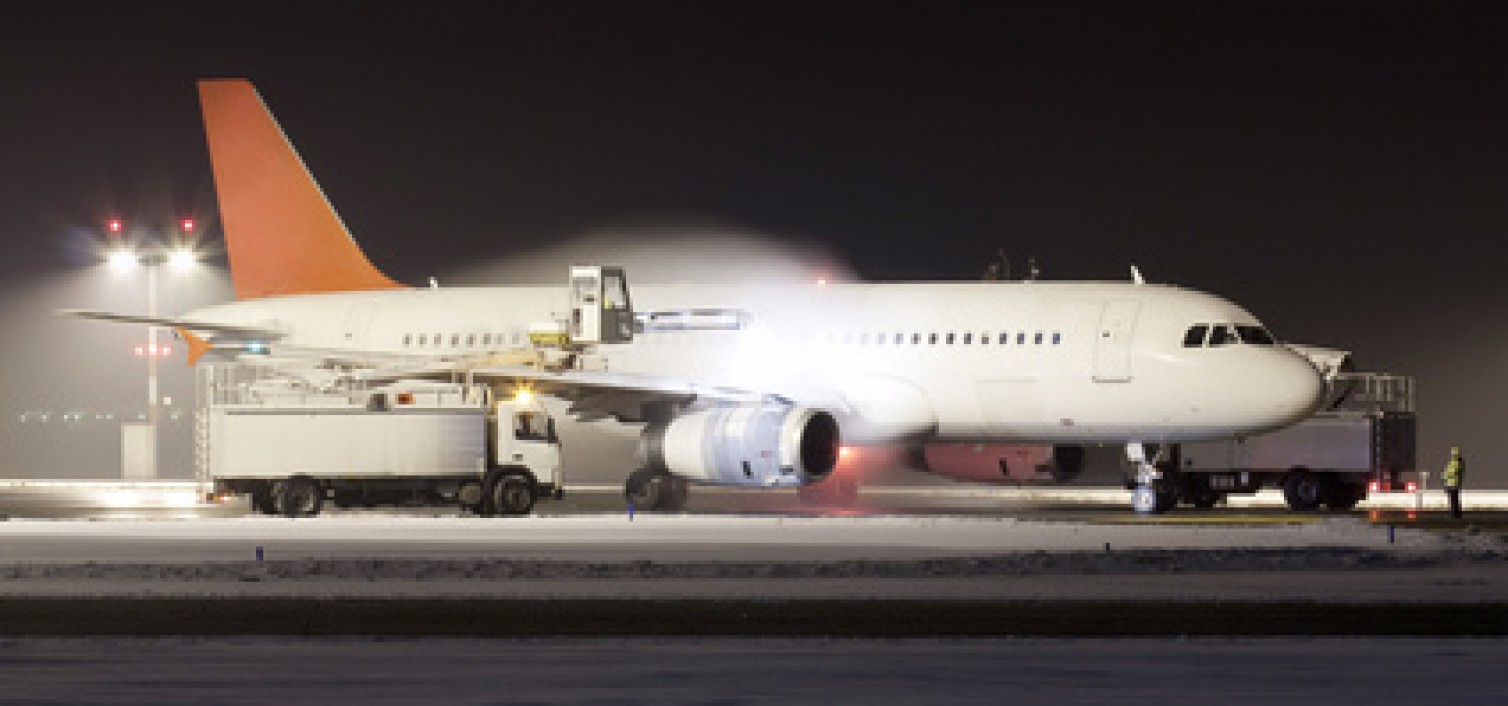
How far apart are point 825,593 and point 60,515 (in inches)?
1060

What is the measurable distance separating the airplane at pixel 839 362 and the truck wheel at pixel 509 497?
2738 mm

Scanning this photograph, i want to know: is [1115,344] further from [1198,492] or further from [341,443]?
[341,443]

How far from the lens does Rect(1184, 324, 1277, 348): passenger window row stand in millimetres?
50812

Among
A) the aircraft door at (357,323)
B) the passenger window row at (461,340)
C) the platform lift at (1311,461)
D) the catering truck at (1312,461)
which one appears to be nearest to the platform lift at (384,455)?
the passenger window row at (461,340)

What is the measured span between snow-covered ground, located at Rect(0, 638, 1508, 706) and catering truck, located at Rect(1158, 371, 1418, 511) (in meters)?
33.4

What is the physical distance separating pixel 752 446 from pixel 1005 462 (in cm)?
746

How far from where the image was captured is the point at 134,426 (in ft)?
296

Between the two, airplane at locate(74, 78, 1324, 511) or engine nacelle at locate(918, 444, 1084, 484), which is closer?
airplane at locate(74, 78, 1324, 511)

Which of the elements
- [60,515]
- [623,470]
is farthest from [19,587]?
[623,470]

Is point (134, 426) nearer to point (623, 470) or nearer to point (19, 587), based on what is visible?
point (623, 470)

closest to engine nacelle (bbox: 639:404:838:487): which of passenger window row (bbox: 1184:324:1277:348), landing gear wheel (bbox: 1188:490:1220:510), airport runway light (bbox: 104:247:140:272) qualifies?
passenger window row (bbox: 1184:324:1277:348)

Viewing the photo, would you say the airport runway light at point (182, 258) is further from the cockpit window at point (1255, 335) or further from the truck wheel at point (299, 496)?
the cockpit window at point (1255, 335)

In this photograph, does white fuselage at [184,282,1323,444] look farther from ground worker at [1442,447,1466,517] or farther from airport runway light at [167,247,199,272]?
airport runway light at [167,247,199,272]

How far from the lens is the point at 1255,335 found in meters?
51.4
